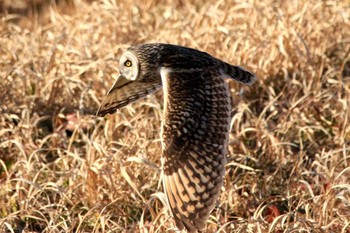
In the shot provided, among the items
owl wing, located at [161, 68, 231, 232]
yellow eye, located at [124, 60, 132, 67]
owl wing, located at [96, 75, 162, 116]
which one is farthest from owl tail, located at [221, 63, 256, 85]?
yellow eye, located at [124, 60, 132, 67]

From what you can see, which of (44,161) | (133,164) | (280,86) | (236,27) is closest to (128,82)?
(133,164)

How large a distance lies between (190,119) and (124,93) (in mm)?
935

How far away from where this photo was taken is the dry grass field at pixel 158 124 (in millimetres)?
6496

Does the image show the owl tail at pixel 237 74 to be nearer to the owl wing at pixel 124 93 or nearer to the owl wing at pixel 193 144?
the owl wing at pixel 193 144

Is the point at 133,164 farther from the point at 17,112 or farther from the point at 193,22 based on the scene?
the point at 193,22

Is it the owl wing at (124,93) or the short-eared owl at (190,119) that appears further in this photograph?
the owl wing at (124,93)

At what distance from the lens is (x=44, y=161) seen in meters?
7.29

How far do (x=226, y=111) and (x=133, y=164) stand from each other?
1111 mm

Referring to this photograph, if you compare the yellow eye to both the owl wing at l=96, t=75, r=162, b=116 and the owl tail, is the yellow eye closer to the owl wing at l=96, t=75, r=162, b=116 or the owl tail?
the owl wing at l=96, t=75, r=162, b=116

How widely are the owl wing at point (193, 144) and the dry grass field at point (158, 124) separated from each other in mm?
354

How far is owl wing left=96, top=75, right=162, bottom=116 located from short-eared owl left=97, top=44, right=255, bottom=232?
0.07 meters

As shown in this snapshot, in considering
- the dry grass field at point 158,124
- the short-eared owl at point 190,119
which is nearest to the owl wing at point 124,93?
the short-eared owl at point 190,119

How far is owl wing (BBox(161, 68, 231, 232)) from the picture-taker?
5.71m

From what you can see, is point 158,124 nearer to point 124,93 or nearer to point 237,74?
point 124,93
